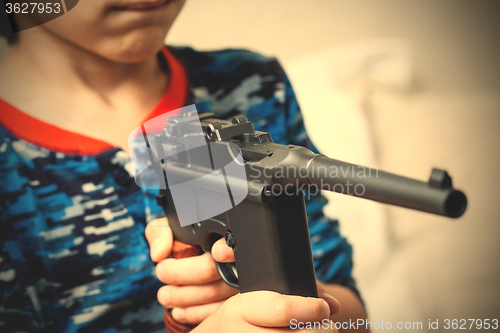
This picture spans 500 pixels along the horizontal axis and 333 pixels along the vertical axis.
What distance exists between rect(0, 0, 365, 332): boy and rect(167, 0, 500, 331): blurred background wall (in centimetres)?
28

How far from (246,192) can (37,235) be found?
0.23 m

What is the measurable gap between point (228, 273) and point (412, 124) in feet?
1.55

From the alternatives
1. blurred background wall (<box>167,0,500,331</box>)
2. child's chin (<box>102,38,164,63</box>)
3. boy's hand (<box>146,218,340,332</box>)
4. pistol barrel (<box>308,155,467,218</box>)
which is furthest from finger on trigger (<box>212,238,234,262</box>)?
blurred background wall (<box>167,0,500,331</box>)

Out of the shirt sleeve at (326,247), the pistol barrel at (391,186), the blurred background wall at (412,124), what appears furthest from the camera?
the blurred background wall at (412,124)

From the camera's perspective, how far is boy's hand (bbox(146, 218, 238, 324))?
34 centimetres

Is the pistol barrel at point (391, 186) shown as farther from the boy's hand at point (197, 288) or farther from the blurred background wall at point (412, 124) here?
the blurred background wall at point (412, 124)

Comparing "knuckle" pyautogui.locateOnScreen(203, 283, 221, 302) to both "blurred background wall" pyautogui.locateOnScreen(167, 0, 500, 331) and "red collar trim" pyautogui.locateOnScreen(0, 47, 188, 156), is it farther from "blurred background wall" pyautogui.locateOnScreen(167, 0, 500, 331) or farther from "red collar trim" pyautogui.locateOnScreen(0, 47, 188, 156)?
"blurred background wall" pyautogui.locateOnScreen(167, 0, 500, 331)

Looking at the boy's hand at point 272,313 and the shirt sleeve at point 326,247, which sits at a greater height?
the boy's hand at point 272,313

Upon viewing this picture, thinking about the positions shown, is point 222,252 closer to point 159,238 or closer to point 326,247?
point 159,238

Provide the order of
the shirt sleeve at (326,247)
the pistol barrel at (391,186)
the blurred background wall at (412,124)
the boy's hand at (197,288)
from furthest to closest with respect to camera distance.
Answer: the blurred background wall at (412,124), the shirt sleeve at (326,247), the boy's hand at (197,288), the pistol barrel at (391,186)

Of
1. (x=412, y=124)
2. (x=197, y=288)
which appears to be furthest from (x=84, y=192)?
(x=412, y=124)

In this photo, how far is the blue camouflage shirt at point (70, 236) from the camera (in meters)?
0.35

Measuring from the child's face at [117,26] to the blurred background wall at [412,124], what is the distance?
9.7 inches

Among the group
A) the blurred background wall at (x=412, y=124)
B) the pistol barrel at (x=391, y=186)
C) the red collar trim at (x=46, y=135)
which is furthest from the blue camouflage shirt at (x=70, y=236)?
the blurred background wall at (x=412, y=124)
